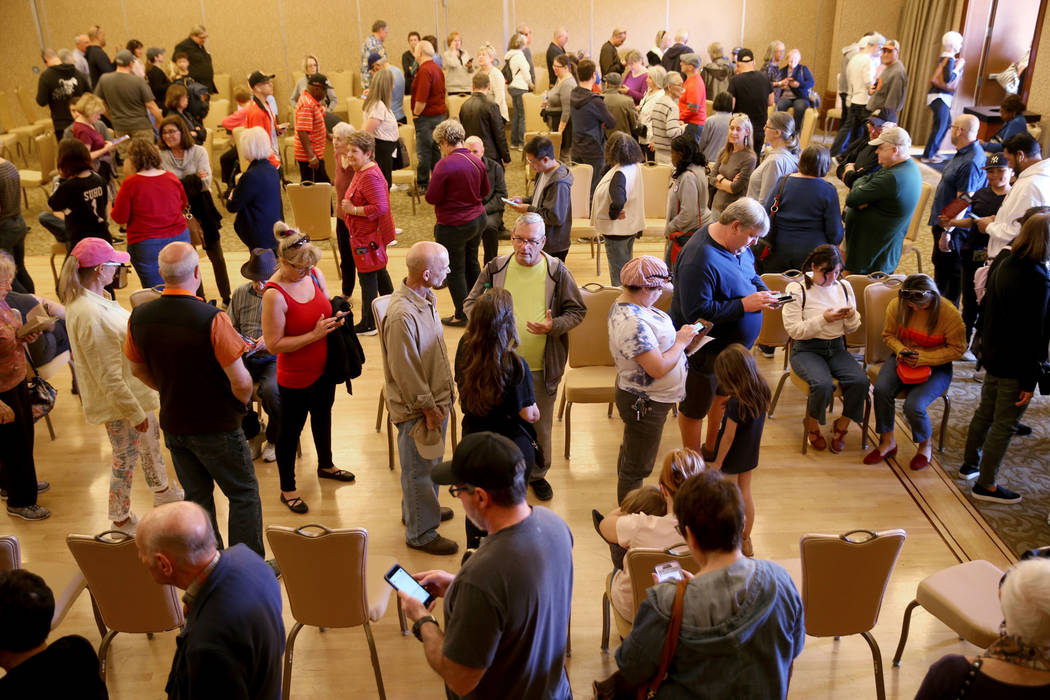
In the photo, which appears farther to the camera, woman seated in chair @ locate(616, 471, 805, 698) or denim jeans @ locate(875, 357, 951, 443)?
denim jeans @ locate(875, 357, 951, 443)

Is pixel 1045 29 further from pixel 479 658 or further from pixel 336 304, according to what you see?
pixel 479 658

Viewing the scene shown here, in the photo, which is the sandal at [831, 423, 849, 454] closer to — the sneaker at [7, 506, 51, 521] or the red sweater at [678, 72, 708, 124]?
the sneaker at [7, 506, 51, 521]

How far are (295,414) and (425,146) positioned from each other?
22.1 feet

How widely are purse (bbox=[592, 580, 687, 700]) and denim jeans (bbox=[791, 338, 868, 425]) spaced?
3.31 metres

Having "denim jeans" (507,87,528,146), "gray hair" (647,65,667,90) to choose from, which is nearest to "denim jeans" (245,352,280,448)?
"gray hair" (647,65,667,90)

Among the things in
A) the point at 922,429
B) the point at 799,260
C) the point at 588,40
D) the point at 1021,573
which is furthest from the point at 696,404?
the point at 588,40

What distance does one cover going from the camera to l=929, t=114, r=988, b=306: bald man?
655 cm

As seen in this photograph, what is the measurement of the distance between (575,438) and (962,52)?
11.0 m

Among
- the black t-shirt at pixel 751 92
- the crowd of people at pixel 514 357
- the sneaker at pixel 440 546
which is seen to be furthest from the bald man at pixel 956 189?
the sneaker at pixel 440 546

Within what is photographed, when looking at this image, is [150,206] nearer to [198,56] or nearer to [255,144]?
[255,144]

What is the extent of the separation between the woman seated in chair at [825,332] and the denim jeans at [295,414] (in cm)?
290

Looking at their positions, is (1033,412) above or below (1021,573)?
below

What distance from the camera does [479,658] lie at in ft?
7.36

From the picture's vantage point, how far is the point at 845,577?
3.28m
